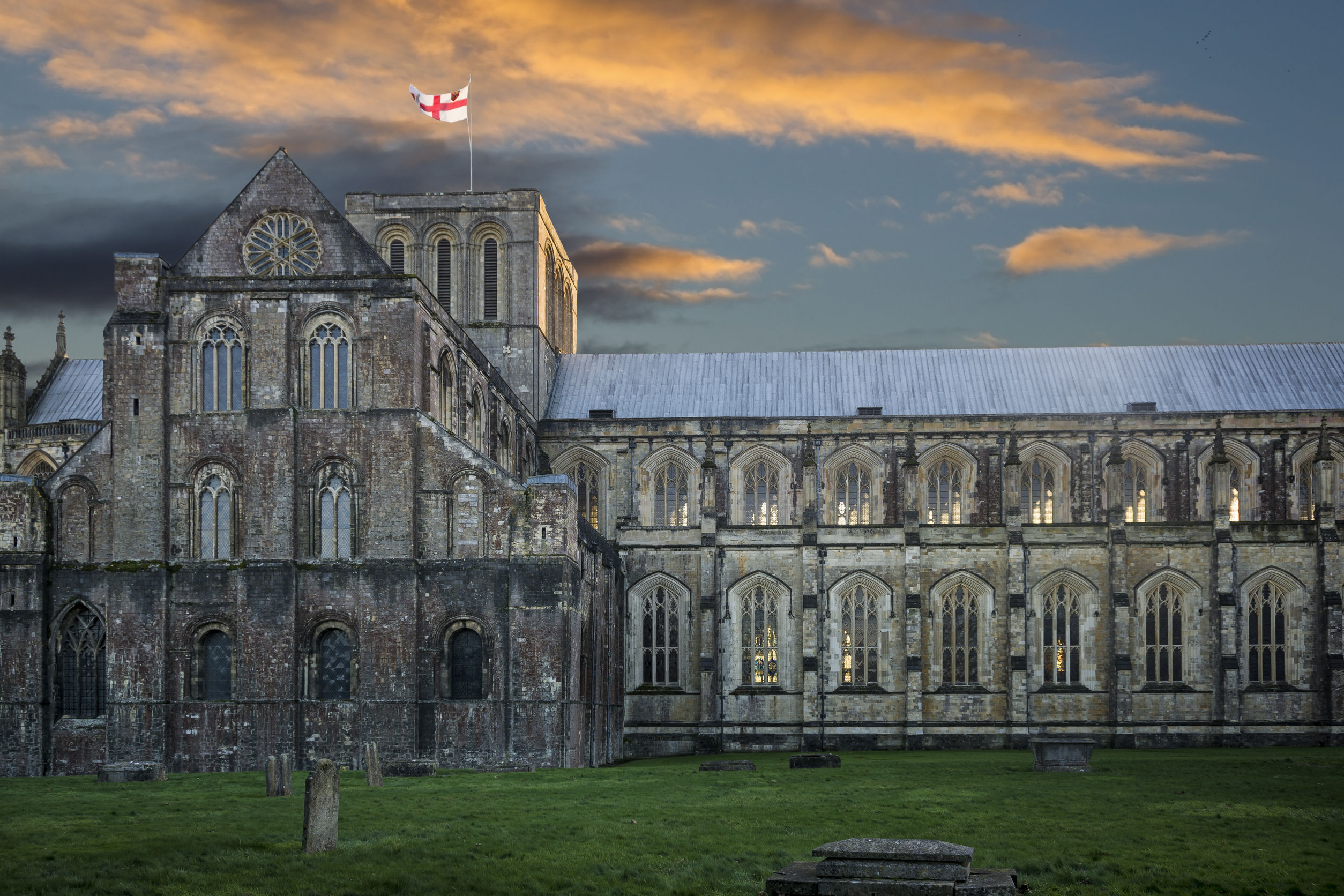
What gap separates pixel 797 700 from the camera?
57.2 meters

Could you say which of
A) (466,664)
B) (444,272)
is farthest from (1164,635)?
(444,272)

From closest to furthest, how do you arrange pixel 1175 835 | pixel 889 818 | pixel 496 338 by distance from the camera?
pixel 1175 835 < pixel 889 818 < pixel 496 338

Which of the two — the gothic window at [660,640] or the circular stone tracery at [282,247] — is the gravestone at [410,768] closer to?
the circular stone tracery at [282,247]

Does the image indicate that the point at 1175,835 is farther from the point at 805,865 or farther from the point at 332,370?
the point at 332,370

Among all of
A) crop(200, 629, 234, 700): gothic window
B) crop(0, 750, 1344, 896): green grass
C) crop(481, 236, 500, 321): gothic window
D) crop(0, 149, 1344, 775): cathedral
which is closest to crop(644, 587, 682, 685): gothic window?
crop(0, 149, 1344, 775): cathedral

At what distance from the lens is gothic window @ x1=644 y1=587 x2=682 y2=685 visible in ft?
192

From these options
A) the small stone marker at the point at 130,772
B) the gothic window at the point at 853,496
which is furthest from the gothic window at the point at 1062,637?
the small stone marker at the point at 130,772

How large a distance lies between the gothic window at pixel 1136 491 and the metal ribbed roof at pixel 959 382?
267cm

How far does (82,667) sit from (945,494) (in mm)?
35910

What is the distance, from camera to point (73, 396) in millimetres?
71750

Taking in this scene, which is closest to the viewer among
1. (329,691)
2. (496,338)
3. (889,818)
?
(889,818)

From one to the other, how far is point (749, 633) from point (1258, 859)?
37182 mm

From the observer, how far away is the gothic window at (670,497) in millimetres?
63375

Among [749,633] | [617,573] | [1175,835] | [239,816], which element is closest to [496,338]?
[617,573]
